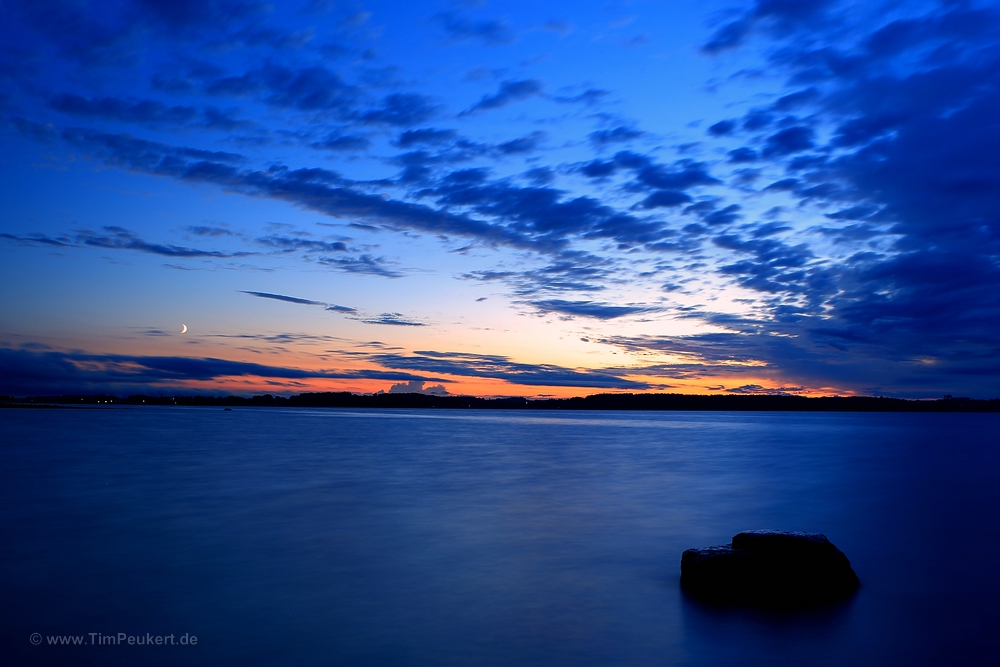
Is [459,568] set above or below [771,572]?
below

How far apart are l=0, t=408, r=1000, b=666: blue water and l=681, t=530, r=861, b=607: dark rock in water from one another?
0.36 m

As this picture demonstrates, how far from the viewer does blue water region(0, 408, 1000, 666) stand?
7.13m

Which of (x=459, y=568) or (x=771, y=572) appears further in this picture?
(x=459, y=568)

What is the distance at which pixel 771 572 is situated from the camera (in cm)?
831

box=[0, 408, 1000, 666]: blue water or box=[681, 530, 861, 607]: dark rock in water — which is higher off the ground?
box=[681, 530, 861, 607]: dark rock in water

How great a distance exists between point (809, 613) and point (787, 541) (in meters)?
0.93

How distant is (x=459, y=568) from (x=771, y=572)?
4952 millimetres

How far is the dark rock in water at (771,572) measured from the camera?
27.1ft

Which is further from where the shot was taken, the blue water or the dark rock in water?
the dark rock in water

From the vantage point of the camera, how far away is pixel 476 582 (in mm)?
9883

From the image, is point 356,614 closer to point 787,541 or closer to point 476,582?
point 476,582

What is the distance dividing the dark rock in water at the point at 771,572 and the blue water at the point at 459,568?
358 millimetres

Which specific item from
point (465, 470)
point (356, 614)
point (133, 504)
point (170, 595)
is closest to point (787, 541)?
point (356, 614)

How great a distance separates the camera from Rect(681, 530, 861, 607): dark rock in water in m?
8.26
